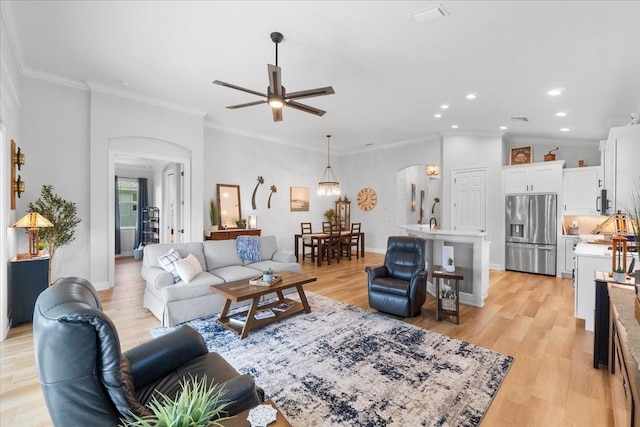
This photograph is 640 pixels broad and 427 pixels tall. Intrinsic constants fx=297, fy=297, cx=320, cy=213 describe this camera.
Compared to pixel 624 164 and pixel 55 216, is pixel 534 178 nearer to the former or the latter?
pixel 624 164

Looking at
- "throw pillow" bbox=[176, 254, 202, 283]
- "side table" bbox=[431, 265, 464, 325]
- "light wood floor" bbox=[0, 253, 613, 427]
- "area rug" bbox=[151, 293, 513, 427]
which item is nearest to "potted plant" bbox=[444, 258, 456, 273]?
"side table" bbox=[431, 265, 464, 325]

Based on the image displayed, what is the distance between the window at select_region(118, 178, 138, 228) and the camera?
28.5 ft

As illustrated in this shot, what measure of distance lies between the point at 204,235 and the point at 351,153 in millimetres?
5293

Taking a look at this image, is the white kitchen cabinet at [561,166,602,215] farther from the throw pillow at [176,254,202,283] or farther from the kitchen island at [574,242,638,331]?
the throw pillow at [176,254,202,283]

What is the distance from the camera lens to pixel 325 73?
3930 mm

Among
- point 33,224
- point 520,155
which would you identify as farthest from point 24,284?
point 520,155

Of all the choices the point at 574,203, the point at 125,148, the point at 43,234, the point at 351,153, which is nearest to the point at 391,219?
the point at 351,153

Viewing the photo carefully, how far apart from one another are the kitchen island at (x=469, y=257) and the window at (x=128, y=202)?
327 inches

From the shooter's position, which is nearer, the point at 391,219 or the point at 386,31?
the point at 386,31

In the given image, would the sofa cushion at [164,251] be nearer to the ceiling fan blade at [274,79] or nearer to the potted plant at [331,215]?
the ceiling fan blade at [274,79]

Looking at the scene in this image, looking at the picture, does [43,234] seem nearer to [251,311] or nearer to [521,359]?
[251,311]

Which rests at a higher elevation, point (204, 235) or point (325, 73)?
point (325, 73)

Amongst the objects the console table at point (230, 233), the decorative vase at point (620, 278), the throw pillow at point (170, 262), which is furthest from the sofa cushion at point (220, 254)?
the decorative vase at point (620, 278)

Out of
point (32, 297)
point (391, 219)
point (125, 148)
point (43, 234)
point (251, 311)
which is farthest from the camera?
point (391, 219)
